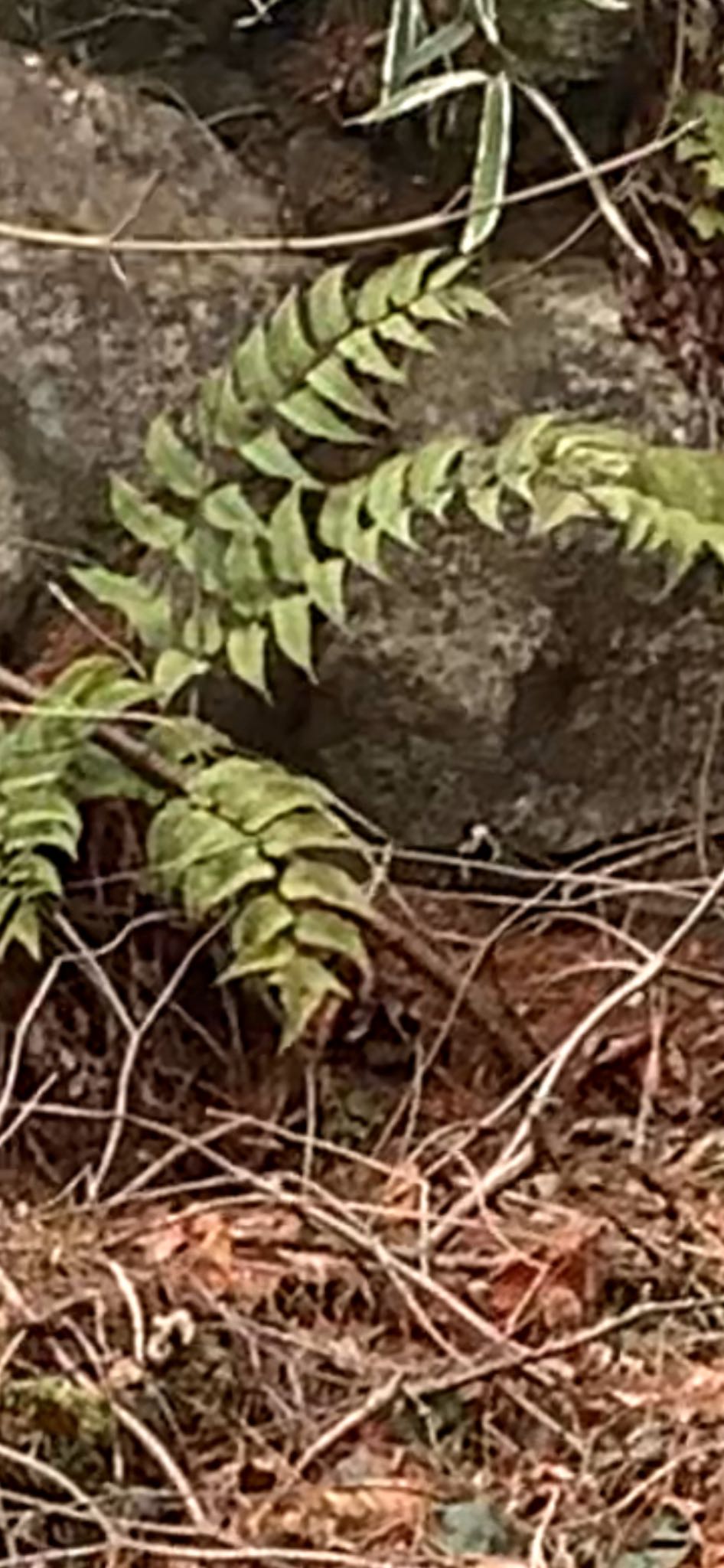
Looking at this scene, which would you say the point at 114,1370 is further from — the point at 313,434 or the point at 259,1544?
the point at 313,434

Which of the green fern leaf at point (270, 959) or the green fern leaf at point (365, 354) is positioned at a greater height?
the green fern leaf at point (365, 354)

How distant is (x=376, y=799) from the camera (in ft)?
10.7

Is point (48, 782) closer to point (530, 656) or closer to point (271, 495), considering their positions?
point (271, 495)

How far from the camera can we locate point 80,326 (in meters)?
3.24

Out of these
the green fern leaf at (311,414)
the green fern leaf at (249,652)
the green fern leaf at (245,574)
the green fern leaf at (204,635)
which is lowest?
the green fern leaf at (249,652)

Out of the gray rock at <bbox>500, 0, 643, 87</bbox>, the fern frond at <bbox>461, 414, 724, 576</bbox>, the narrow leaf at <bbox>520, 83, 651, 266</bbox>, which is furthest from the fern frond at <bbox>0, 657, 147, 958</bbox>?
the gray rock at <bbox>500, 0, 643, 87</bbox>

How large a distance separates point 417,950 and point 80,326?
2.58 ft

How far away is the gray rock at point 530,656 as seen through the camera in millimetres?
3209

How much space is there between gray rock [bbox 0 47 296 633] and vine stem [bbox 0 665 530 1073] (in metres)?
0.25

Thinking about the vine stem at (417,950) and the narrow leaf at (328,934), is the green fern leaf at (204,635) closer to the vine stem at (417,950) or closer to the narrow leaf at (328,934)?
the vine stem at (417,950)

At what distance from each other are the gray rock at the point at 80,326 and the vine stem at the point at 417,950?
255mm

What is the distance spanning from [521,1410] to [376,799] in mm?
927

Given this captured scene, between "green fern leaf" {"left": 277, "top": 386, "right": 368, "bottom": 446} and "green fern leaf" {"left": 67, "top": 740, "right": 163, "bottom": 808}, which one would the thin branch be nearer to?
"green fern leaf" {"left": 277, "top": 386, "right": 368, "bottom": 446}

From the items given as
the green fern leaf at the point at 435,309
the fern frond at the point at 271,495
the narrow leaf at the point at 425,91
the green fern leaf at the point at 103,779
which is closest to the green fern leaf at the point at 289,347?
the fern frond at the point at 271,495
